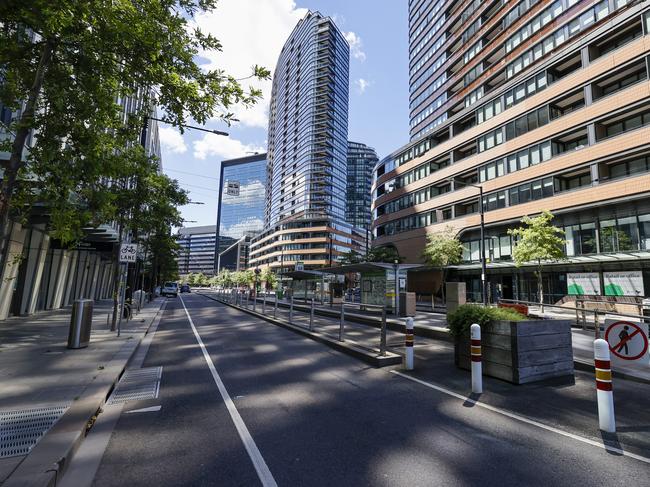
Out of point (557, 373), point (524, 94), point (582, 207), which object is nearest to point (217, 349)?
point (557, 373)

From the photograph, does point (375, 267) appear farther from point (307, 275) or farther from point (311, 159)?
point (311, 159)

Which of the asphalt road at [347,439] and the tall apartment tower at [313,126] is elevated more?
the tall apartment tower at [313,126]

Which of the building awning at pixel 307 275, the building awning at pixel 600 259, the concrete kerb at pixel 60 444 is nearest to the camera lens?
the concrete kerb at pixel 60 444

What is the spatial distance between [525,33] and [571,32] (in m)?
6.49

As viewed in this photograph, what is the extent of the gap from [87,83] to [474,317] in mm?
8147

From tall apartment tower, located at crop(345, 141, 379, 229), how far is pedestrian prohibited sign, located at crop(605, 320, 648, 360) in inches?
6539

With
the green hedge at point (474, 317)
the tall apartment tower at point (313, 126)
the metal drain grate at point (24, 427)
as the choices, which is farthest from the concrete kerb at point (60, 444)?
the tall apartment tower at point (313, 126)

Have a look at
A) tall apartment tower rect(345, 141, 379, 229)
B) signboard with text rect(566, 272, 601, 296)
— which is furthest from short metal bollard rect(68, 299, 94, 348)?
tall apartment tower rect(345, 141, 379, 229)

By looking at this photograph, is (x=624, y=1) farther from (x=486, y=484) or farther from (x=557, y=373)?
(x=486, y=484)

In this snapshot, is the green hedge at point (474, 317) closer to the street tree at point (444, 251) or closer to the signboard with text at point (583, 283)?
the signboard with text at point (583, 283)

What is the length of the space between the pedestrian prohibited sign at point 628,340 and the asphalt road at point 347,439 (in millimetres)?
855

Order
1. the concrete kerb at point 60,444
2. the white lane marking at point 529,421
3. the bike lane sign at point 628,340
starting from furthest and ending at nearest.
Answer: the bike lane sign at point 628,340 → the white lane marking at point 529,421 → the concrete kerb at point 60,444

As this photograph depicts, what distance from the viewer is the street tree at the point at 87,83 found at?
209 inches

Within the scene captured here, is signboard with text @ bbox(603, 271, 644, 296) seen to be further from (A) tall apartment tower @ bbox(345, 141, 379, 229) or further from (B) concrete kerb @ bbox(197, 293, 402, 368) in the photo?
(A) tall apartment tower @ bbox(345, 141, 379, 229)
